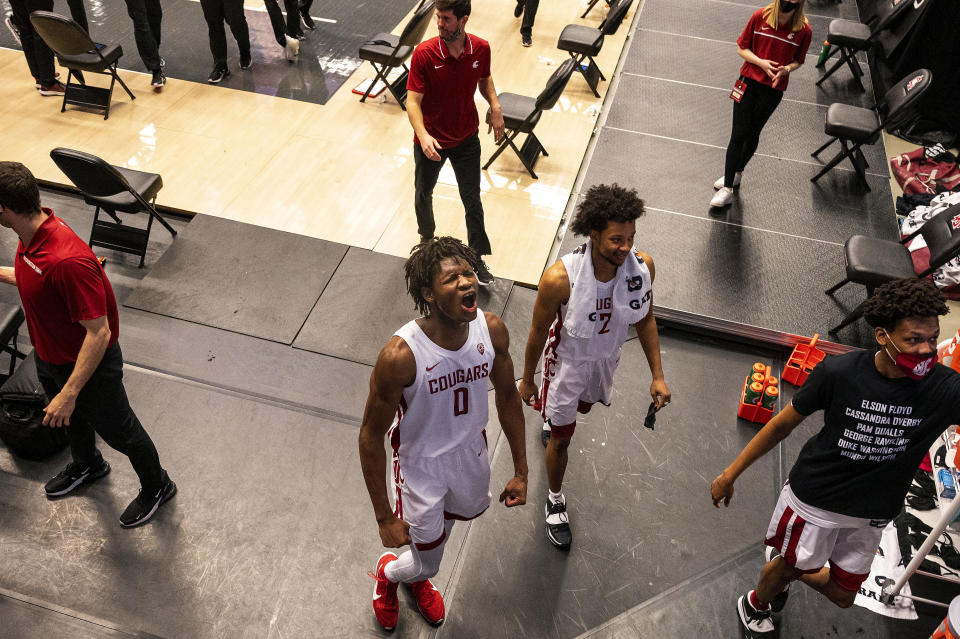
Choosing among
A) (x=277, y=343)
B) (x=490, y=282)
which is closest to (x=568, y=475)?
(x=490, y=282)

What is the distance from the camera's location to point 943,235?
443 centimetres

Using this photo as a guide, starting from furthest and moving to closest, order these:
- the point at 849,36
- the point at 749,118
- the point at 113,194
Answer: the point at 849,36 → the point at 749,118 → the point at 113,194

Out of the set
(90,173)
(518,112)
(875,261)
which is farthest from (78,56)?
(875,261)

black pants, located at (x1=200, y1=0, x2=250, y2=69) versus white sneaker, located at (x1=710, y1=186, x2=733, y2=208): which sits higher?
black pants, located at (x1=200, y1=0, x2=250, y2=69)

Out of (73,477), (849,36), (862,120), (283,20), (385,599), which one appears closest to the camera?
(385,599)

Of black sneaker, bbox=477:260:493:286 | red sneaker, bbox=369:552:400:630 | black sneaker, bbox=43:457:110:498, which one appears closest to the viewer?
red sneaker, bbox=369:552:400:630

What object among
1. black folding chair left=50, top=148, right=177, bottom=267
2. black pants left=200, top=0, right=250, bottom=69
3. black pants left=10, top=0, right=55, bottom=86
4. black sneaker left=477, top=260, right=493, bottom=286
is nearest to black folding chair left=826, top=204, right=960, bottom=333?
black sneaker left=477, top=260, right=493, bottom=286

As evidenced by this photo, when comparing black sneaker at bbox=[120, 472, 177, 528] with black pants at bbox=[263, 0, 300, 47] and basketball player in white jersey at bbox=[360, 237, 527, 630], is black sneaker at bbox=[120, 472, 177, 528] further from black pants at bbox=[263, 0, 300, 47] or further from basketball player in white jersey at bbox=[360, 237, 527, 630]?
black pants at bbox=[263, 0, 300, 47]

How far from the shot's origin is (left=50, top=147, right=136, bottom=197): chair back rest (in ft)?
14.2

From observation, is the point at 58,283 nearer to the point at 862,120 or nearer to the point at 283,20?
A: the point at 283,20

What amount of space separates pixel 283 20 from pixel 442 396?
607 centimetres

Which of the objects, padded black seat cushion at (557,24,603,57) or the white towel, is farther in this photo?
padded black seat cushion at (557,24,603,57)

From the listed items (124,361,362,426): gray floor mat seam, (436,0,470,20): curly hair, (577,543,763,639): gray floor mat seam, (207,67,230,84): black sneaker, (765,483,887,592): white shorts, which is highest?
(436,0,470,20): curly hair

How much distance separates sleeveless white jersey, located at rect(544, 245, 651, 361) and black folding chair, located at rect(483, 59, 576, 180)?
A: 2.82 m
